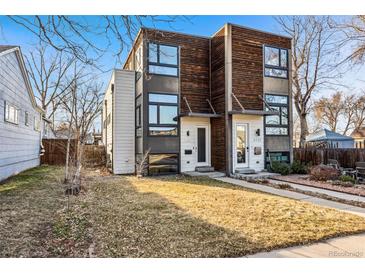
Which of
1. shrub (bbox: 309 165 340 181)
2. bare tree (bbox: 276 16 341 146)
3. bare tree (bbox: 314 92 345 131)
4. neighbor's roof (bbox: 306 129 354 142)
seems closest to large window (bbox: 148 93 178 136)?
shrub (bbox: 309 165 340 181)

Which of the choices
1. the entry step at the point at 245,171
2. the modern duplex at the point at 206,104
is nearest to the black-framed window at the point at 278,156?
the modern duplex at the point at 206,104

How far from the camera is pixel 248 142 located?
29.6 ft

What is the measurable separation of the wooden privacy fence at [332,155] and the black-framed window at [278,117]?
222cm

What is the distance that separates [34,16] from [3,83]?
176 inches

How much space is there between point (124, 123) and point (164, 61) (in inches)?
106

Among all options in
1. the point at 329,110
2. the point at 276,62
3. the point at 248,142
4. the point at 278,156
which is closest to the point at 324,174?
the point at 278,156

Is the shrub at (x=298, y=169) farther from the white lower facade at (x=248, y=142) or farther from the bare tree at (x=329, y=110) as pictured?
the bare tree at (x=329, y=110)

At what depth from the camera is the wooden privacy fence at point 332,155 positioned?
9.82 meters

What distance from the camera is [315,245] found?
9.08ft

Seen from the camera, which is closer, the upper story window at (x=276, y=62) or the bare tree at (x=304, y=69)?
the upper story window at (x=276, y=62)

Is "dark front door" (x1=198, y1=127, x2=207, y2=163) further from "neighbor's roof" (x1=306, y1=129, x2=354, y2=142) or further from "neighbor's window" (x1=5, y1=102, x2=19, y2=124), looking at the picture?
"neighbor's roof" (x1=306, y1=129, x2=354, y2=142)

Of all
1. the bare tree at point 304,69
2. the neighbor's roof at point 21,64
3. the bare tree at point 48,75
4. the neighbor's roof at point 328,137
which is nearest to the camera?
the bare tree at point 48,75

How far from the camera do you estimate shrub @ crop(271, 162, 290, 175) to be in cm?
877
